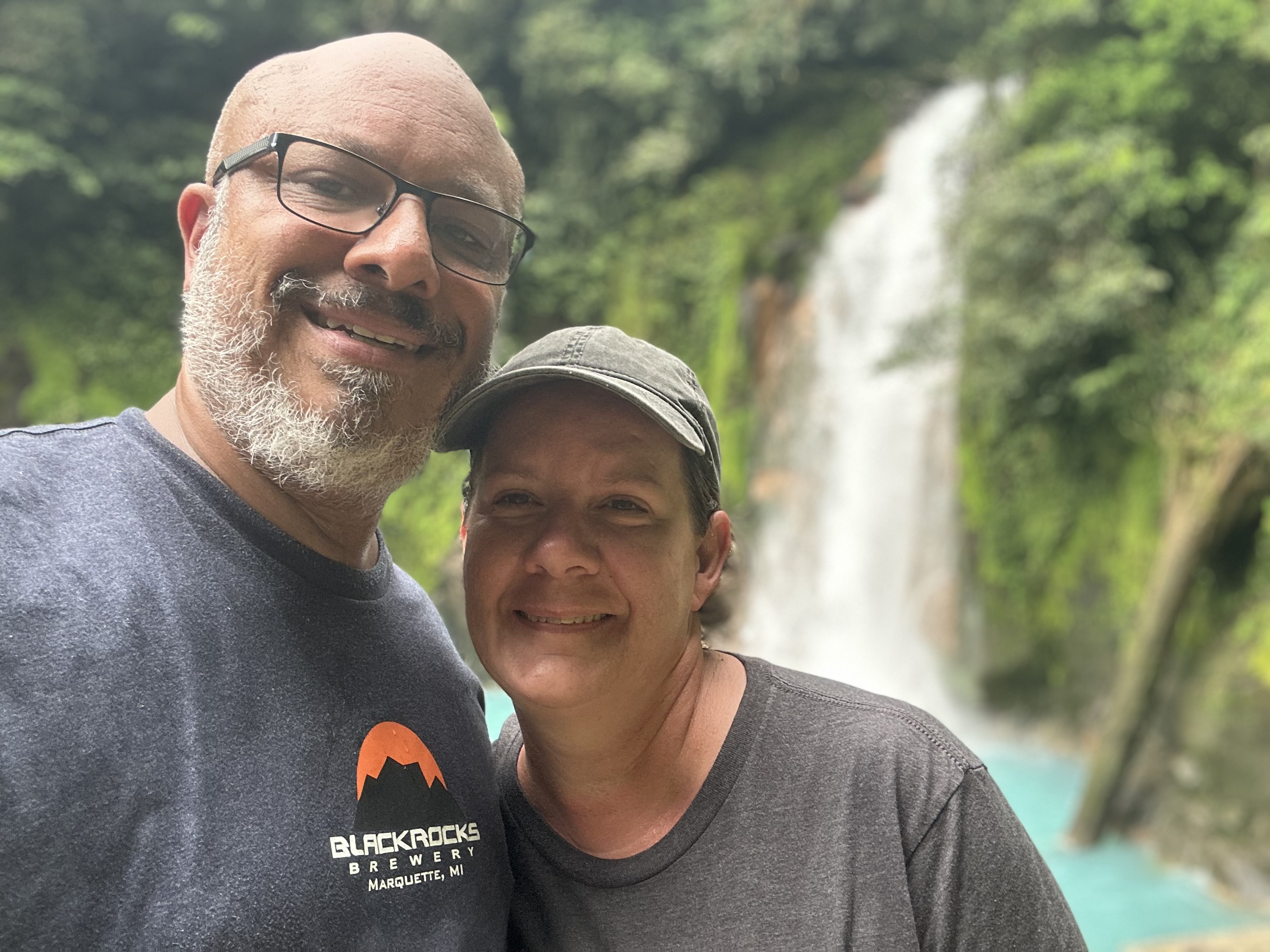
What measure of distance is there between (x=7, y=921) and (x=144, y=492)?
0.49m

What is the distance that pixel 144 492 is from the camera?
3.86ft

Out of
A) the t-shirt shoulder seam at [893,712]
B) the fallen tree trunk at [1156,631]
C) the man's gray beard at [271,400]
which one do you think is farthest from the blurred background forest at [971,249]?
the t-shirt shoulder seam at [893,712]

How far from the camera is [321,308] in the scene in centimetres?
126

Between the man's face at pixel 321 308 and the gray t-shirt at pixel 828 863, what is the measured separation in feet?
2.11

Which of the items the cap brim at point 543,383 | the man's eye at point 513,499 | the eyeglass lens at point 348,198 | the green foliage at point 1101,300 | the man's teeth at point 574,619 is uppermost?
the green foliage at point 1101,300

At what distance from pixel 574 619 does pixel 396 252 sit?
0.55 m

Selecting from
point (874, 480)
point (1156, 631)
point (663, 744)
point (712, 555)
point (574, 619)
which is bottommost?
point (663, 744)

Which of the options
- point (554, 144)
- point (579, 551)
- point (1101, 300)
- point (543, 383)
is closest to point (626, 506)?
point (579, 551)

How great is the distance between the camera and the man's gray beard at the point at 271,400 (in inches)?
49.1

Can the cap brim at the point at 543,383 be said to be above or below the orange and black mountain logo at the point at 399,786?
above

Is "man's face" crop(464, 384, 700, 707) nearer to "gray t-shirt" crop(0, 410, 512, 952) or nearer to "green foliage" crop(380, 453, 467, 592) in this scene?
"gray t-shirt" crop(0, 410, 512, 952)

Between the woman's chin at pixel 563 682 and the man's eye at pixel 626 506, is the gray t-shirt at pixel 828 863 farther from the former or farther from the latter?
the man's eye at pixel 626 506

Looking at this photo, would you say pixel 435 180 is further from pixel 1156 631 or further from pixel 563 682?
pixel 1156 631

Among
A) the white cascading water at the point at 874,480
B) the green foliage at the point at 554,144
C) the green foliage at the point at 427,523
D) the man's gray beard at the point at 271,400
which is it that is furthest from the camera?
the green foliage at the point at 554,144
